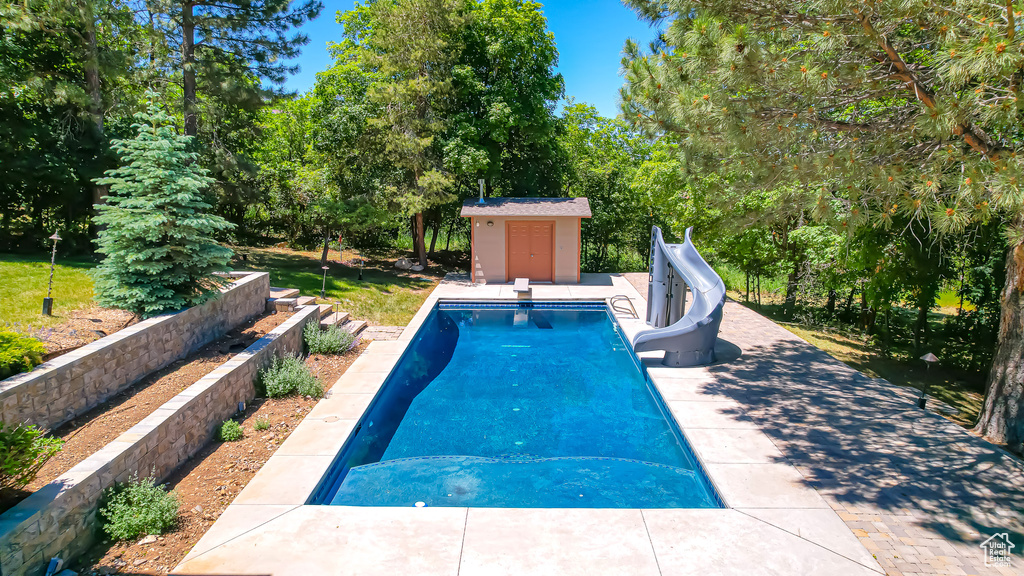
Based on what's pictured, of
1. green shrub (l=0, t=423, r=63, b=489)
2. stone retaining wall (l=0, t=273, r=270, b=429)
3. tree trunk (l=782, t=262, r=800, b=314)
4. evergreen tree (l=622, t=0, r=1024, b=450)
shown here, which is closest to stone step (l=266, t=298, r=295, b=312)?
stone retaining wall (l=0, t=273, r=270, b=429)

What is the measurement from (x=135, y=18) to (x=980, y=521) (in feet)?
57.0

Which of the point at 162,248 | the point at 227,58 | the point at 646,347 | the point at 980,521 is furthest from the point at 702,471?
the point at 227,58

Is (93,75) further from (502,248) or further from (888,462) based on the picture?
(888,462)

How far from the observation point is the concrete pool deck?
13.6ft

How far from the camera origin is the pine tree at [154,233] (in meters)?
7.15

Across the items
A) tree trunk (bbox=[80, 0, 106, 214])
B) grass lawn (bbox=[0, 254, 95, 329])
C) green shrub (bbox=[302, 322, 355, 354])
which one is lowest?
green shrub (bbox=[302, 322, 355, 354])

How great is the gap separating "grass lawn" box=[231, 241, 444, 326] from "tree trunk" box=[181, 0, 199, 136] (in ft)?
12.9

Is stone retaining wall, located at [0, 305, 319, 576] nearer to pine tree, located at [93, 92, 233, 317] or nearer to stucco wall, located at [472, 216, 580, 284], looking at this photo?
pine tree, located at [93, 92, 233, 317]

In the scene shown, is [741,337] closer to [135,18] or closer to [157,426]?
[157,426]

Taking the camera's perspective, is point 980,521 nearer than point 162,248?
Yes

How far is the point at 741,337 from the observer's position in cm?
1067

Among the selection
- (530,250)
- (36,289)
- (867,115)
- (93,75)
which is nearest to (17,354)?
(36,289)

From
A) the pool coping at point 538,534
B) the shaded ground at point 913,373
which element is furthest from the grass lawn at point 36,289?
the shaded ground at point 913,373

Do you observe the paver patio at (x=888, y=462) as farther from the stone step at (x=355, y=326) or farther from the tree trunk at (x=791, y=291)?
the stone step at (x=355, y=326)
